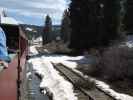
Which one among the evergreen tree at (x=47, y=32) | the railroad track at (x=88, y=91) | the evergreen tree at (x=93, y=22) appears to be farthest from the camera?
the evergreen tree at (x=47, y=32)

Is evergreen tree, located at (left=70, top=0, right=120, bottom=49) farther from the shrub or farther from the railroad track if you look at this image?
the railroad track

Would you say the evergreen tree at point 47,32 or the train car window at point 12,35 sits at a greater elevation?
the train car window at point 12,35

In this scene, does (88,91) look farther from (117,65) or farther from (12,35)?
(12,35)

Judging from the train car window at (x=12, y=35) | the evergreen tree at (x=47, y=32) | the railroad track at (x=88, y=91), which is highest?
the train car window at (x=12, y=35)

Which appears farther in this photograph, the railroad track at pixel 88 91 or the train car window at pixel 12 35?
the railroad track at pixel 88 91

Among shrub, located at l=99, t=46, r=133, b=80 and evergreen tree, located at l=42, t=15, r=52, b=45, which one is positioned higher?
shrub, located at l=99, t=46, r=133, b=80

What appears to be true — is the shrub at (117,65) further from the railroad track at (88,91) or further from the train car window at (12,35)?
the train car window at (12,35)

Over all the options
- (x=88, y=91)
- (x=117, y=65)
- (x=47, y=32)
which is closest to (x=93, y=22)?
(x=117, y=65)

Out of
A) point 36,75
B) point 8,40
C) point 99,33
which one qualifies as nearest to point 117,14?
point 99,33

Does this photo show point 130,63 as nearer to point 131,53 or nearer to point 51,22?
point 131,53

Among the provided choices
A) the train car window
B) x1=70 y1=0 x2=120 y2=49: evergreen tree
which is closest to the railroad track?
the train car window

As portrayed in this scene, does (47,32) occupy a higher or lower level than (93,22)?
lower

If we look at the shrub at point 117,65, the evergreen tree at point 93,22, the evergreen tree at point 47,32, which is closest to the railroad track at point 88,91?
the shrub at point 117,65

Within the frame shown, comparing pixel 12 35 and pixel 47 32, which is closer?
pixel 12 35
